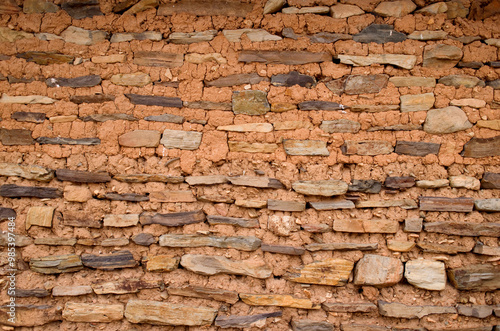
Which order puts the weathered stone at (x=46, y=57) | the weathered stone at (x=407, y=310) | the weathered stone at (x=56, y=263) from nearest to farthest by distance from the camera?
1. the weathered stone at (x=407, y=310)
2. the weathered stone at (x=56, y=263)
3. the weathered stone at (x=46, y=57)

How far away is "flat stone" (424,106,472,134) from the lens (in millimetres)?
2266

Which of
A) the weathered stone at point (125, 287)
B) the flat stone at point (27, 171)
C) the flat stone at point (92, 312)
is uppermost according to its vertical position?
the flat stone at point (27, 171)

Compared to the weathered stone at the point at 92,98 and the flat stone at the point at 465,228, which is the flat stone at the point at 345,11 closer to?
the flat stone at the point at 465,228

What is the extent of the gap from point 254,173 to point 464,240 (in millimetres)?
1578

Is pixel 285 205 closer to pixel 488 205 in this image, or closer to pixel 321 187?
pixel 321 187

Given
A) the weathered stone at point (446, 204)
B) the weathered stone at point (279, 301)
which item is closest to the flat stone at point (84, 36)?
the weathered stone at point (279, 301)

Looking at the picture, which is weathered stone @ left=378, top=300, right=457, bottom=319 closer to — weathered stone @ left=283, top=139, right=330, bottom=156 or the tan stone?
weathered stone @ left=283, top=139, right=330, bottom=156

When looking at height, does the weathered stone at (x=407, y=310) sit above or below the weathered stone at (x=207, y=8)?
below

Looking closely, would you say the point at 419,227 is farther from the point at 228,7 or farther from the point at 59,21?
the point at 59,21

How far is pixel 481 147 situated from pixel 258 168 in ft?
5.30

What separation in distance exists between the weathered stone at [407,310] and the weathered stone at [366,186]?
0.79 metres

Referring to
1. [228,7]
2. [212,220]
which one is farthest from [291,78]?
[212,220]

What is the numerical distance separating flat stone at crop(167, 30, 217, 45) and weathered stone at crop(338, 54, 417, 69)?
97cm

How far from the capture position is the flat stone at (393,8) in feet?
7.59
